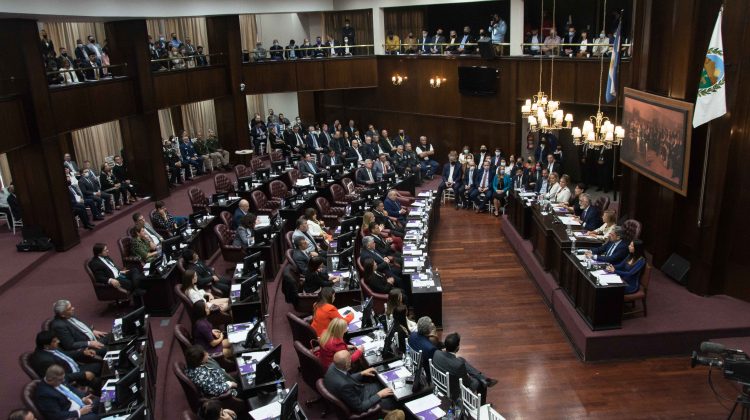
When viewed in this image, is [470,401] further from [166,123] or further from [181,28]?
[181,28]

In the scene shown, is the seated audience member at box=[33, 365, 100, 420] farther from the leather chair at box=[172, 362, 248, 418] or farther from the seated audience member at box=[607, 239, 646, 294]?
the seated audience member at box=[607, 239, 646, 294]

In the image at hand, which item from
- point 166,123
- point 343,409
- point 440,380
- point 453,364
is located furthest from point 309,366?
point 166,123

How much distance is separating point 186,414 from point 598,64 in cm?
1301

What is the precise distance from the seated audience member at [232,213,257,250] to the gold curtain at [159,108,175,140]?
10.8 m

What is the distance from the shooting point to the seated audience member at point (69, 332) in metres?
7.18

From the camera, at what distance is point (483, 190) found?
639 inches

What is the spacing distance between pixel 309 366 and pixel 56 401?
8.63 feet

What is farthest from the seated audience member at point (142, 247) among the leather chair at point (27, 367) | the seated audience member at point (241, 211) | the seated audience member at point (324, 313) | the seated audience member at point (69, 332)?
the seated audience member at point (324, 313)

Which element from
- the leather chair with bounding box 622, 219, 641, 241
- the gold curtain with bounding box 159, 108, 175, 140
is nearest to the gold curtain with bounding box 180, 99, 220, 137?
the gold curtain with bounding box 159, 108, 175, 140

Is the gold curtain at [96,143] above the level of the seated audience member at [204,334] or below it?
above

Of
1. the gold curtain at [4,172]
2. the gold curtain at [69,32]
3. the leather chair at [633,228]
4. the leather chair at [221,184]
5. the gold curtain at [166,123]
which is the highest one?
the gold curtain at [69,32]

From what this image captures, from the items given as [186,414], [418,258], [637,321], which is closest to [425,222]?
[418,258]

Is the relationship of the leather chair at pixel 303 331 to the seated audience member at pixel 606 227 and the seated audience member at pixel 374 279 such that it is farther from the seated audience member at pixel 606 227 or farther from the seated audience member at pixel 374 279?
the seated audience member at pixel 606 227

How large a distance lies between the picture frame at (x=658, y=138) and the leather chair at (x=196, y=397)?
24.0 feet
